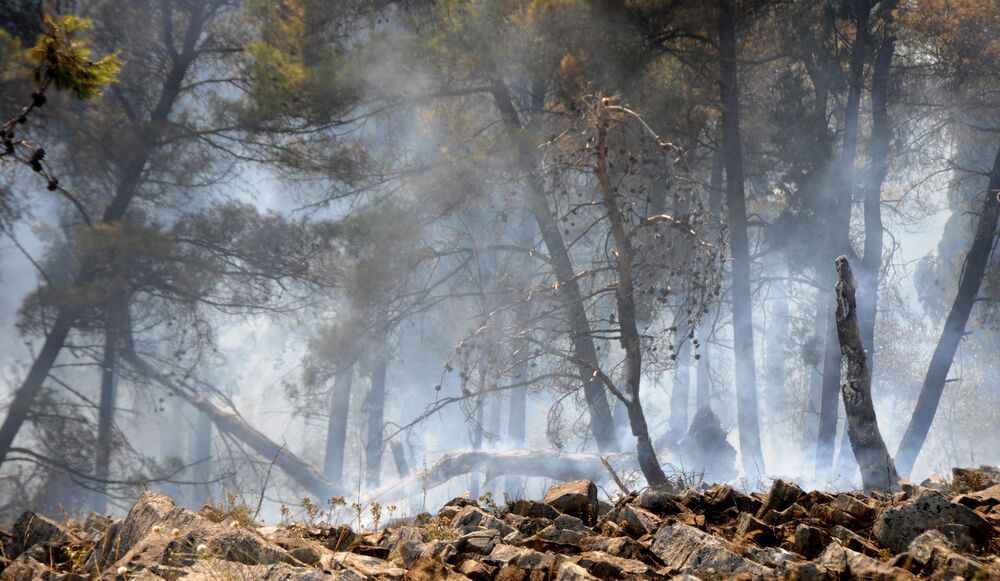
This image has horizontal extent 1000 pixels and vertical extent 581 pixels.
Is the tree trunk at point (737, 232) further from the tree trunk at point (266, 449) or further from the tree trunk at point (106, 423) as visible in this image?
the tree trunk at point (106, 423)

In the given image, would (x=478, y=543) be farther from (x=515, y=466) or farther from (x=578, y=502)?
(x=515, y=466)

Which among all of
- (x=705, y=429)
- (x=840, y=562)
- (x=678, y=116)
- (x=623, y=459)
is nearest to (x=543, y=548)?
(x=840, y=562)

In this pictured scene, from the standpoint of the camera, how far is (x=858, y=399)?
536cm

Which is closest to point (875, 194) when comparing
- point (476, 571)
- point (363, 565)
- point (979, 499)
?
point (979, 499)

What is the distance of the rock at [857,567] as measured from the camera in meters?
2.28

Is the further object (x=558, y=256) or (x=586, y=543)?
(x=558, y=256)

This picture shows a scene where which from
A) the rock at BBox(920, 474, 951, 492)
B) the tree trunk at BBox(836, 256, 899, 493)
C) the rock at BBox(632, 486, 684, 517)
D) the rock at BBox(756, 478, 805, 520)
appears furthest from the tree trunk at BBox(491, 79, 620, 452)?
the rock at BBox(756, 478, 805, 520)

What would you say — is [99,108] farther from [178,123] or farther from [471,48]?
[471,48]

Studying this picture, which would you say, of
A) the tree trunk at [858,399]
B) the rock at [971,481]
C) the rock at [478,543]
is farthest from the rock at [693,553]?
the tree trunk at [858,399]

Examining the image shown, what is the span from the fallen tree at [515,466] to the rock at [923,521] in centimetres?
670

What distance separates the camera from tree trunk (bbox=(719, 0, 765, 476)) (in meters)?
10.6

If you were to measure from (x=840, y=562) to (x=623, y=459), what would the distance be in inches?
296

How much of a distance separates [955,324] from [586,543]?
9.68 metres

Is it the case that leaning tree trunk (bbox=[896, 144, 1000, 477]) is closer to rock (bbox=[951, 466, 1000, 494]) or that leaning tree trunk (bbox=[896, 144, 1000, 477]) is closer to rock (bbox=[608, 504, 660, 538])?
rock (bbox=[951, 466, 1000, 494])
